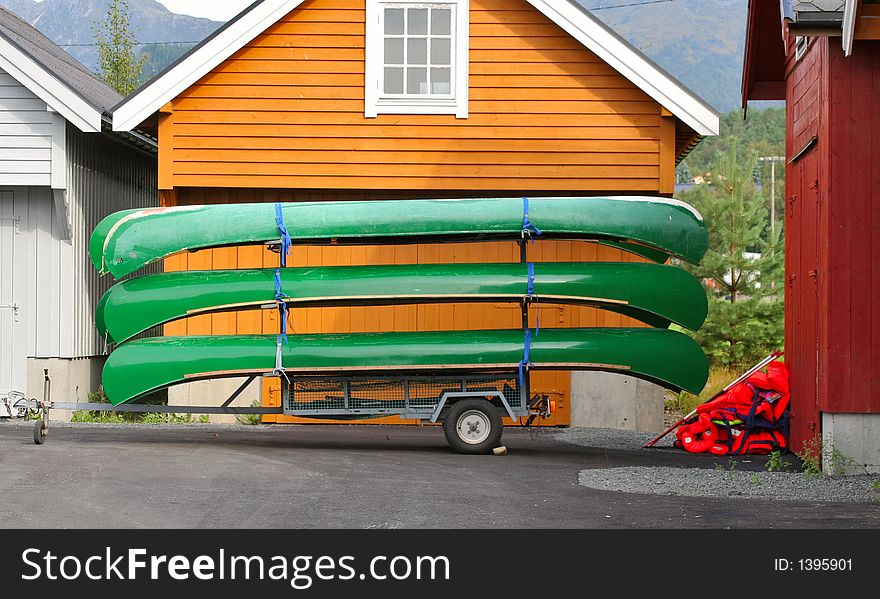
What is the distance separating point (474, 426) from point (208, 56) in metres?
6.36

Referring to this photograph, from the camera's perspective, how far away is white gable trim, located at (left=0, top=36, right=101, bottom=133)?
55.1 feet

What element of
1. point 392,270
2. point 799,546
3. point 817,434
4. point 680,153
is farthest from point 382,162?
point 799,546

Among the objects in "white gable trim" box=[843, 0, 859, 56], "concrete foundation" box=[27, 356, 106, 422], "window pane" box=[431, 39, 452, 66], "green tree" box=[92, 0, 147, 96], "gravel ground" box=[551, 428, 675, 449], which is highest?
"green tree" box=[92, 0, 147, 96]

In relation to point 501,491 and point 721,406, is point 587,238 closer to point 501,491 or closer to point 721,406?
point 721,406

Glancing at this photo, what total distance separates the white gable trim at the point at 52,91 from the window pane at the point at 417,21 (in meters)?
4.24

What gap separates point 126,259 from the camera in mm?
13711

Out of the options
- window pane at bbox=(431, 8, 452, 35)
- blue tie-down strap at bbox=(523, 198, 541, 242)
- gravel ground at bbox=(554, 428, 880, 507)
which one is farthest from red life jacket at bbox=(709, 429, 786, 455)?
window pane at bbox=(431, 8, 452, 35)

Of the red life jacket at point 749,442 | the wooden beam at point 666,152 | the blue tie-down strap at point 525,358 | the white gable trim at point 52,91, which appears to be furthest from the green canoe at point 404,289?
the white gable trim at point 52,91

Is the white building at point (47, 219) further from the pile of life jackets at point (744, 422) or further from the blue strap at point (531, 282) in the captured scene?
the pile of life jackets at point (744, 422)

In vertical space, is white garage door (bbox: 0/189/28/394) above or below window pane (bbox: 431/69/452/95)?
below

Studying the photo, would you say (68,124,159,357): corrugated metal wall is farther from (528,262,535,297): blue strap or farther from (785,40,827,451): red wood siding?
(785,40,827,451): red wood siding

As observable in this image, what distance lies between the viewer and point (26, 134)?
56.6 feet

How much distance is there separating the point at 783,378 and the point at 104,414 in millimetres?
9326

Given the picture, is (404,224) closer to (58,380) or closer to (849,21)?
(849,21)
